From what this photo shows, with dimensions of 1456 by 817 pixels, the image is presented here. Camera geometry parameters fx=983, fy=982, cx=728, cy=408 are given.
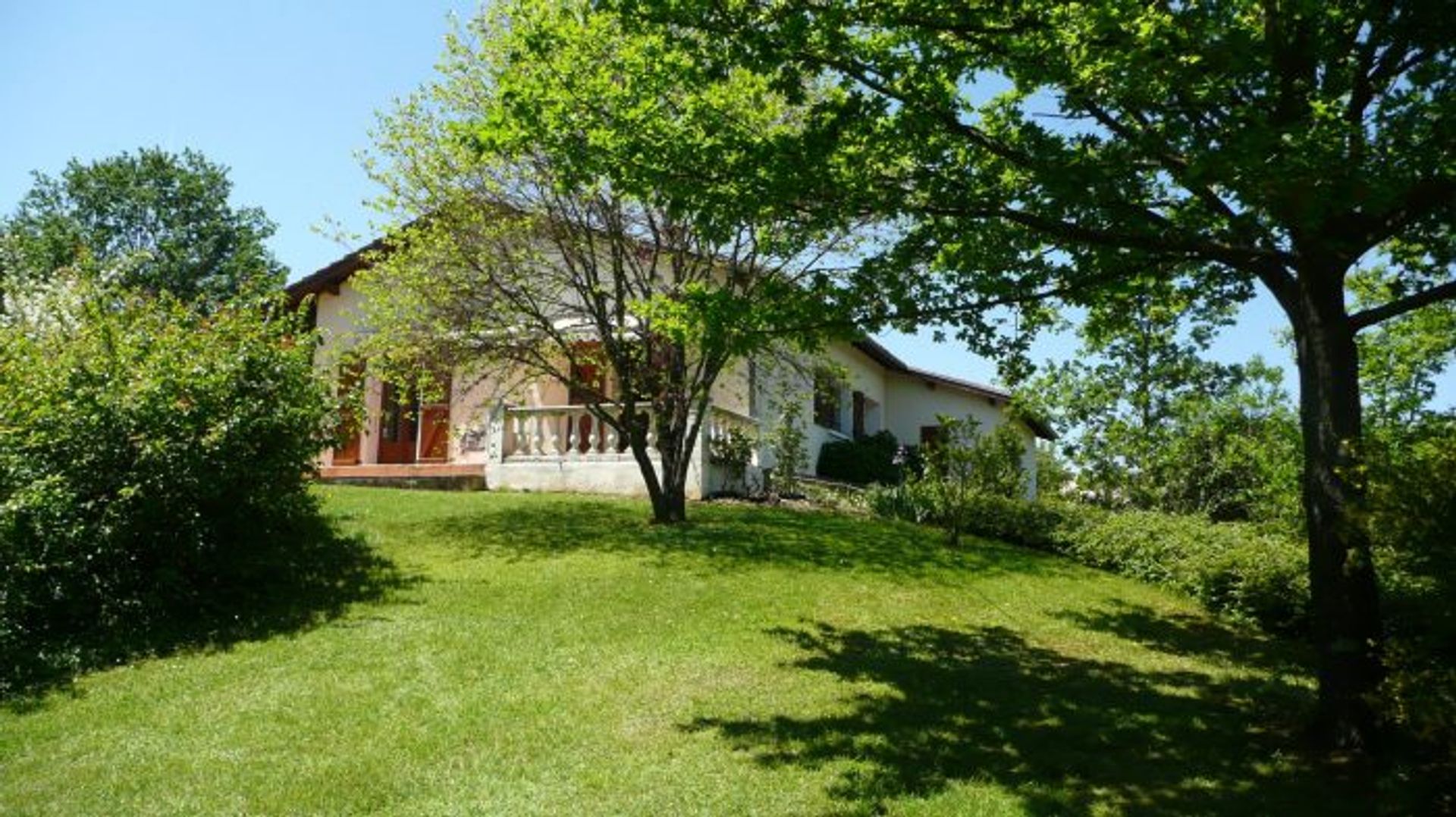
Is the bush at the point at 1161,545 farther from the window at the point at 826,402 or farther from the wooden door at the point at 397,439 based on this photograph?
the wooden door at the point at 397,439

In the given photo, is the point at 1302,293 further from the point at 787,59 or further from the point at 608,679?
the point at 608,679

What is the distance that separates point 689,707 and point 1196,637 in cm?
616

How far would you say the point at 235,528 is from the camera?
10.6 m

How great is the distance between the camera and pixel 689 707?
7.16 m

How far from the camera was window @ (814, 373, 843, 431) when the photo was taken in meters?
17.7

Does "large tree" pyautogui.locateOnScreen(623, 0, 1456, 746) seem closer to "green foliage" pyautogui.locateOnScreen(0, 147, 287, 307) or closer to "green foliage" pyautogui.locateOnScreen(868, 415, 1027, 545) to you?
"green foliage" pyautogui.locateOnScreen(868, 415, 1027, 545)

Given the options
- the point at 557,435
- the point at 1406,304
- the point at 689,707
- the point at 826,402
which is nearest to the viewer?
the point at 1406,304

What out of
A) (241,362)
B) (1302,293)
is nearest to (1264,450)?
(1302,293)

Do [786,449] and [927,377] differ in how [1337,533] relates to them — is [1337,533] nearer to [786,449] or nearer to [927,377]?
[786,449]

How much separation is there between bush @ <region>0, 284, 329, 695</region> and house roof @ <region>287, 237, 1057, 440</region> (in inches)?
359

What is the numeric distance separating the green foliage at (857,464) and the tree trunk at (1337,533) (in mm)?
17553

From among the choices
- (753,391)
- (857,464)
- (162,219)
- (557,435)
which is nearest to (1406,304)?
(753,391)

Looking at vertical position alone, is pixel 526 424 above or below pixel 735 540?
above

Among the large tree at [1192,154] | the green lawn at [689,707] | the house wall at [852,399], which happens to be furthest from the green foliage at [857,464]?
the large tree at [1192,154]
